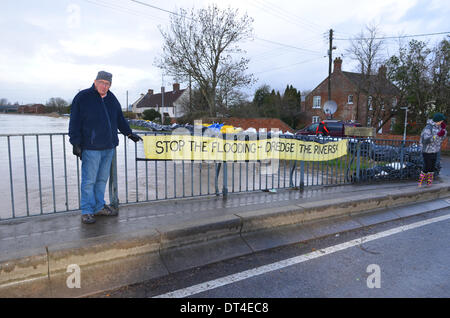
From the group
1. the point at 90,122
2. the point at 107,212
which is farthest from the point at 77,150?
the point at 107,212

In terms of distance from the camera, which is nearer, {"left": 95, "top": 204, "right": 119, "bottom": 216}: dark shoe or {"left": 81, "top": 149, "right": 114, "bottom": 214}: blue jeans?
{"left": 81, "top": 149, "right": 114, "bottom": 214}: blue jeans

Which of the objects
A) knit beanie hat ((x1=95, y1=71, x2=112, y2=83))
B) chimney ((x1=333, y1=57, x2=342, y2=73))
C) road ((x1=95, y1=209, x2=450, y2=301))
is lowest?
road ((x1=95, y1=209, x2=450, y2=301))

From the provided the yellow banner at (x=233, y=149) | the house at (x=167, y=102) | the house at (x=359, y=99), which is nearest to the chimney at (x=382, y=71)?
the house at (x=359, y=99)

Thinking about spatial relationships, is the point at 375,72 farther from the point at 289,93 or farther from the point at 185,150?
the point at 185,150

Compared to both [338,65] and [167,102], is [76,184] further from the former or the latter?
[167,102]

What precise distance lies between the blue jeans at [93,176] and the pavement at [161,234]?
233 millimetres

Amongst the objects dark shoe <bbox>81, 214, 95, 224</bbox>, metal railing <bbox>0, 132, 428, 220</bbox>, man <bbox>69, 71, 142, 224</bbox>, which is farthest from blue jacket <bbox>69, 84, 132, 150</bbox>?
metal railing <bbox>0, 132, 428, 220</bbox>

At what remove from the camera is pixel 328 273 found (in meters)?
3.54

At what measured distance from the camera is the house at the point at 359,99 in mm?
30578

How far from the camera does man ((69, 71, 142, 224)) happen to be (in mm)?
4047

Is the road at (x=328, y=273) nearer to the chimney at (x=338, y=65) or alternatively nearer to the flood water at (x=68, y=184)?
the flood water at (x=68, y=184)

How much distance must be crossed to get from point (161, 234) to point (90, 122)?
166cm

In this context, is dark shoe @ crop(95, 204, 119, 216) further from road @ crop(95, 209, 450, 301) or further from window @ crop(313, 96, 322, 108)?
window @ crop(313, 96, 322, 108)

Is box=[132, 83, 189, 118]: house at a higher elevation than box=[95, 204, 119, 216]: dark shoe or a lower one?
higher
